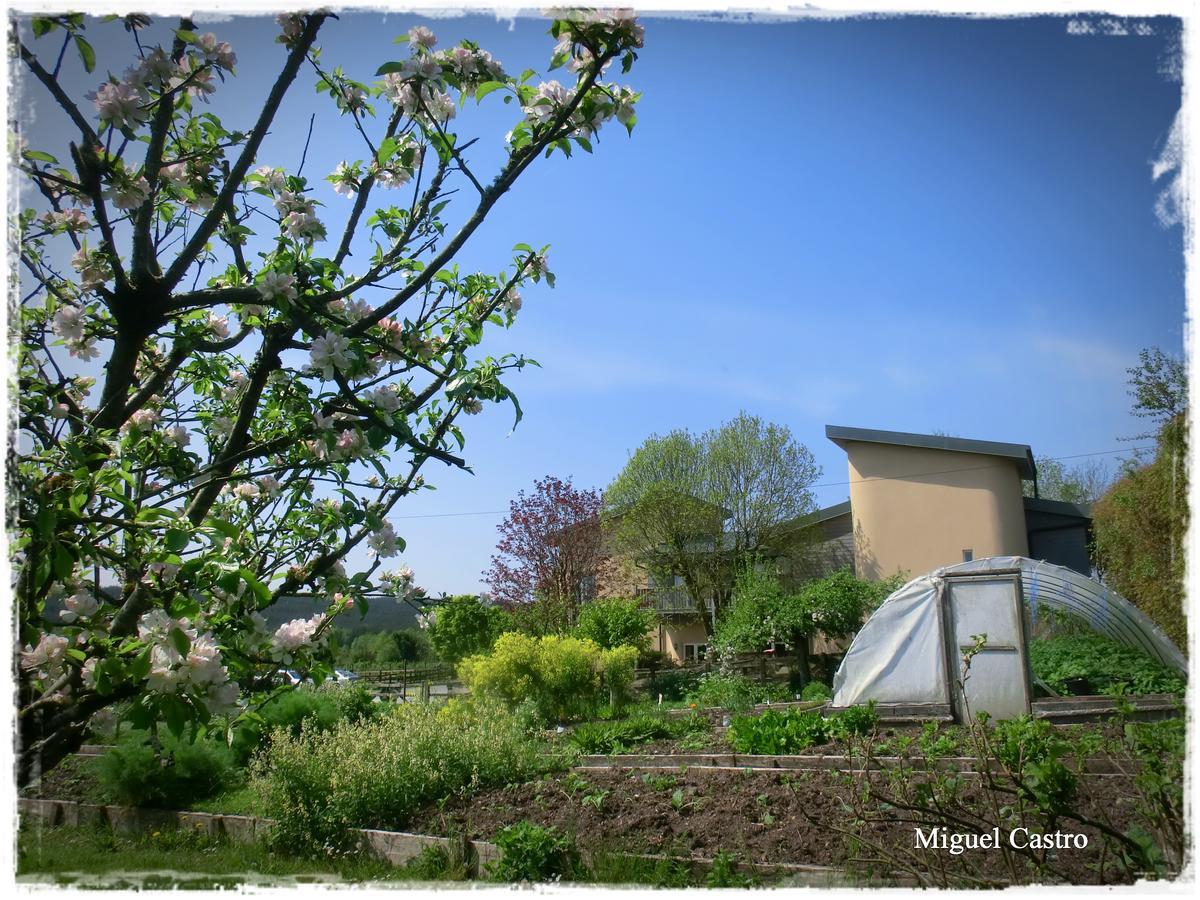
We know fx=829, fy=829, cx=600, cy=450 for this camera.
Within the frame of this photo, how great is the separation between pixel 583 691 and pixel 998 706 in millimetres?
6578

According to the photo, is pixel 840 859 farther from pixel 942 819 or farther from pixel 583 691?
pixel 583 691

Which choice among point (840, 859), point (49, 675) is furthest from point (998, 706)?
point (49, 675)

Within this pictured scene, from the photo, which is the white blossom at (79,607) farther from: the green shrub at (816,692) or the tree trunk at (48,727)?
the green shrub at (816,692)

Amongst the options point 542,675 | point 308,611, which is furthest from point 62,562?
point 542,675

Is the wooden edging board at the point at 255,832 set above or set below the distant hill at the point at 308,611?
below

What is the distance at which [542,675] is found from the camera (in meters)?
13.2

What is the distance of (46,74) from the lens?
2.59m

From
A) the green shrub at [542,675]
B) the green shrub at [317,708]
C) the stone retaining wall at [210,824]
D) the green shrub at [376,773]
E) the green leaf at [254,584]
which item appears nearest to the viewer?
the green leaf at [254,584]

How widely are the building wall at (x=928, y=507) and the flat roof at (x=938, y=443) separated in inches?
10.1

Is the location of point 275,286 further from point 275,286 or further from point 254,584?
point 254,584

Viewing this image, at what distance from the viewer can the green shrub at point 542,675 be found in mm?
13109

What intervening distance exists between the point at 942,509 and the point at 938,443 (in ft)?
5.48

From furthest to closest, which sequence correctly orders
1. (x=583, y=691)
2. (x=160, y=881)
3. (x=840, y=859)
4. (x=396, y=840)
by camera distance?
(x=583, y=691) < (x=396, y=840) < (x=160, y=881) < (x=840, y=859)

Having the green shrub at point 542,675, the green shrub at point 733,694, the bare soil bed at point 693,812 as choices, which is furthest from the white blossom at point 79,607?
the green shrub at point 542,675
